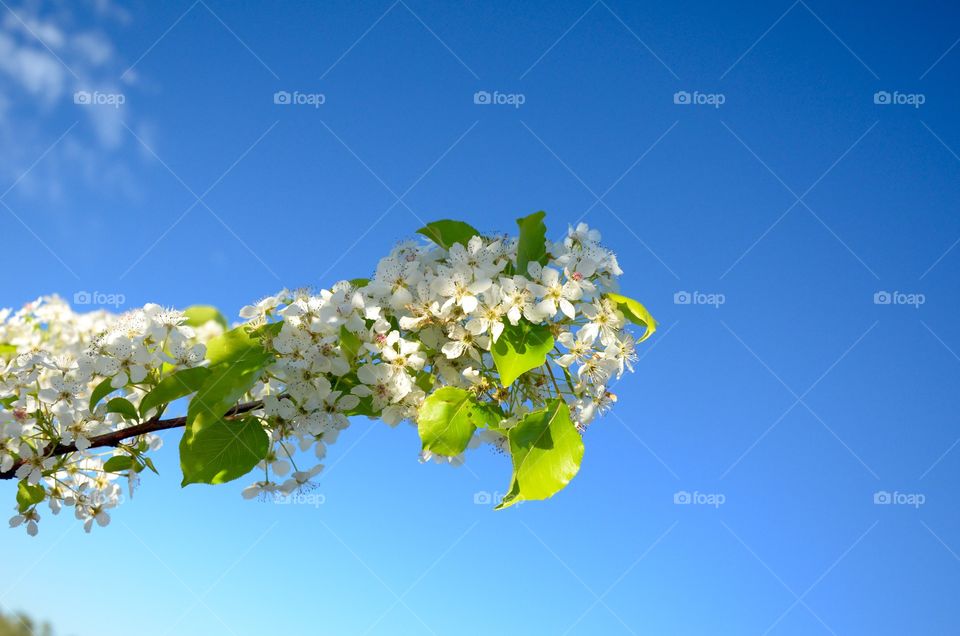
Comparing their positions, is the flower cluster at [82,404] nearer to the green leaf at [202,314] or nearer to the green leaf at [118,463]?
the green leaf at [118,463]

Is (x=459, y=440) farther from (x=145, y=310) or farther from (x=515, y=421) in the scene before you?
(x=145, y=310)

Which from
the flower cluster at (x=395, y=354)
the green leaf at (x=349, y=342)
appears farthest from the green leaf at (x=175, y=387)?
the green leaf at (x=349, y=342)

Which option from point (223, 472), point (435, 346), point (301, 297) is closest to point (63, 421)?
point (223, 472)

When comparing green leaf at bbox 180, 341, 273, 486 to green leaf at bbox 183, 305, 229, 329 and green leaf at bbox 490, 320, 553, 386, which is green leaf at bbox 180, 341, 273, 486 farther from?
green leaf at bbox 183, 305, 229, 329

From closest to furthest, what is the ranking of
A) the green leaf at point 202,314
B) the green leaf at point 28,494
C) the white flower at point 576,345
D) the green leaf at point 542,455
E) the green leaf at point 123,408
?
the green leaf at point 542,455 → the white flower at point 576,345 → the green leaf at point 123,408 → the green leaf at point 28,494 → the green leaf at point 202,314

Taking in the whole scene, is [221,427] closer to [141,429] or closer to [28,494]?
[141,429]

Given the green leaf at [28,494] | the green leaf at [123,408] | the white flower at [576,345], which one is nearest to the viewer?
the white flower at [576,345]
